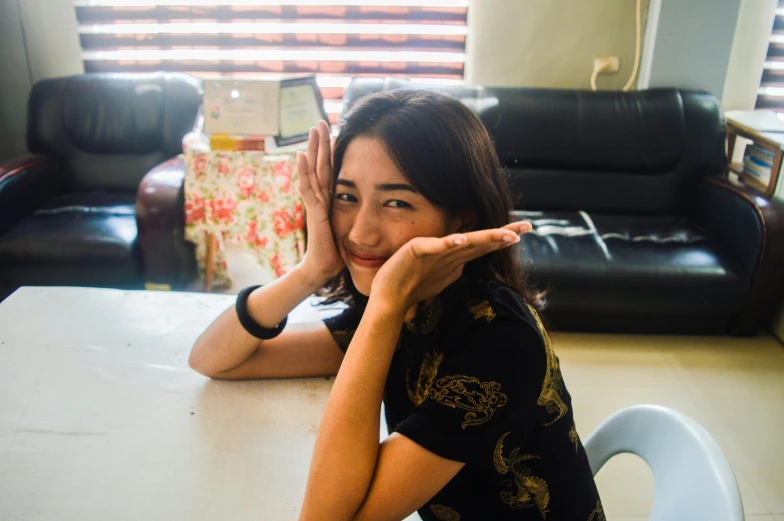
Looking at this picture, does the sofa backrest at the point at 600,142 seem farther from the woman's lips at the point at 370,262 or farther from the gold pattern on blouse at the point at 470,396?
the gold pattern on blouse at the point at 470,396

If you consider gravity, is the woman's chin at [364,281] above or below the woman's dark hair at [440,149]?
below

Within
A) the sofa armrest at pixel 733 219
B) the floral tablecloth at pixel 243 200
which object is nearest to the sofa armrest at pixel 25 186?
the floral tablecloth at pixel 243 200

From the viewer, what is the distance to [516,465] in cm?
83

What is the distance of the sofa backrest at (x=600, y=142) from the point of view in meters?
2.84

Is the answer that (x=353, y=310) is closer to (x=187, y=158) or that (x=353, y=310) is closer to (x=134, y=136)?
(x=187, y=158)

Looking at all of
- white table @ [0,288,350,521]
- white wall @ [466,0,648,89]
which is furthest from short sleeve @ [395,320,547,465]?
white wall @ [466,0,648,89]

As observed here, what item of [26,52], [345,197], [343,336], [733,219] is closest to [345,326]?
[343,336]

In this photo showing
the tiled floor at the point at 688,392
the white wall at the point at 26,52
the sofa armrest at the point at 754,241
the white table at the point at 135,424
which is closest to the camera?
the white table at the point at 135,424

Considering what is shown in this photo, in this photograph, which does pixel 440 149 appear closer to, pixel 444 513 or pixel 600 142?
pixel 444 513

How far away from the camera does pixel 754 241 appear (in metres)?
2.38

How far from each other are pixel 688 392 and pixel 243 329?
Result: 1.81 m

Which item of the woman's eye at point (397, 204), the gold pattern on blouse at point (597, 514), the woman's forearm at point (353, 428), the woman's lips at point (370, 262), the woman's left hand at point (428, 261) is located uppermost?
the woman's eye at point (397, 204)

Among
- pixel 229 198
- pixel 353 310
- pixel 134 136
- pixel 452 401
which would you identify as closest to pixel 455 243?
pixel 452 401

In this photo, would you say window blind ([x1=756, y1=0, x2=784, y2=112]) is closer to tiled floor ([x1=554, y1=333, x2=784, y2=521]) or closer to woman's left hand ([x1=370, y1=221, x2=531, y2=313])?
tiled floor ([x1=554, y1=333, x2=784, y2=521])
